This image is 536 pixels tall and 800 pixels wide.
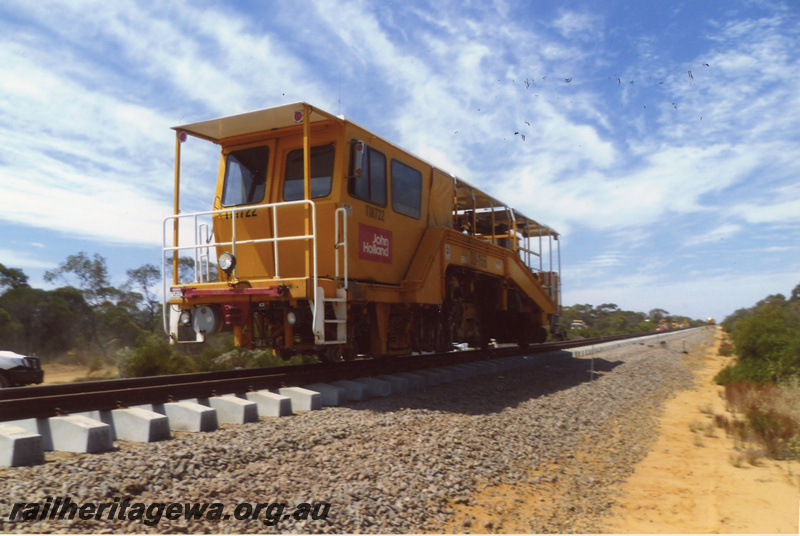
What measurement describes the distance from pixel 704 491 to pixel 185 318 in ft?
22.8

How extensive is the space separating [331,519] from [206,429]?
2.19 meters

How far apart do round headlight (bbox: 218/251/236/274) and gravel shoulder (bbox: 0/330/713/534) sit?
2.37 meters

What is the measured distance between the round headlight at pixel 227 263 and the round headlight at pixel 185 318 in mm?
1183

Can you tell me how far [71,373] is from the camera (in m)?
16.3

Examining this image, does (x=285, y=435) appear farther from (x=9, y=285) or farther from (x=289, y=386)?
(x=9, y=285)

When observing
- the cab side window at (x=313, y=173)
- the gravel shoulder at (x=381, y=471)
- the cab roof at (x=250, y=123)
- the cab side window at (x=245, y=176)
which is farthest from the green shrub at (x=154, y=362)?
the gravel shoulder at (x=381, y=471)

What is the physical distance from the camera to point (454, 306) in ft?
36.0

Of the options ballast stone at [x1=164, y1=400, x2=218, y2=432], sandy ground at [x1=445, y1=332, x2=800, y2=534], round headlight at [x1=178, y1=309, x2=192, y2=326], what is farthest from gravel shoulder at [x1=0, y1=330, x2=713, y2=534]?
round headlight at [x1=178, y1=309, x2=192, y2=326]

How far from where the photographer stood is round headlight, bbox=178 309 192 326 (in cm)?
834

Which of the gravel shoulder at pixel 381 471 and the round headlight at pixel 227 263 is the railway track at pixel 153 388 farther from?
the round headlight at pixel 227 263

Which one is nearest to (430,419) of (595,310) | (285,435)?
(285,435)
